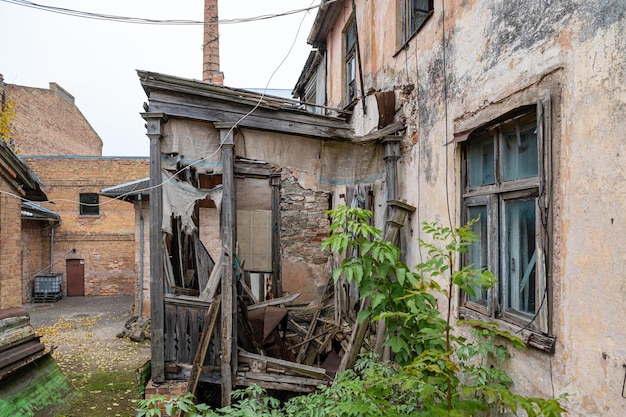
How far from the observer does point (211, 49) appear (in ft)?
55.0

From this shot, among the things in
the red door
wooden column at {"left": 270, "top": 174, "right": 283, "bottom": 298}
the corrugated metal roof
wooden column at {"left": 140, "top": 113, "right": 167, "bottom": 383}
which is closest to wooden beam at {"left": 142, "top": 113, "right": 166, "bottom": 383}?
wooden column at {"left": 140, "top": 113, "right": 167, "bottom": 383}

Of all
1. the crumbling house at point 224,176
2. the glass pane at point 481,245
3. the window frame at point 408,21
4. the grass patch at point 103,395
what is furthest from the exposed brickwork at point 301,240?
the glass pane at point 481,245

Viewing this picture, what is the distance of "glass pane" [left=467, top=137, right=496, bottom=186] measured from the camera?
3163mm

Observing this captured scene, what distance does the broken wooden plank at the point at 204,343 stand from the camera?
433 centimetres

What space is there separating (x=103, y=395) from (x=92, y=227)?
12822mm

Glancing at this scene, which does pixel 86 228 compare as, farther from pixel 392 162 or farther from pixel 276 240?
pixel 392 162

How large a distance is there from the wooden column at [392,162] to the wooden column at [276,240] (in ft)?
15.2

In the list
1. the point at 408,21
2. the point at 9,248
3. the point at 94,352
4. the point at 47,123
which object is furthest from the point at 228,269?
the point at 47,123

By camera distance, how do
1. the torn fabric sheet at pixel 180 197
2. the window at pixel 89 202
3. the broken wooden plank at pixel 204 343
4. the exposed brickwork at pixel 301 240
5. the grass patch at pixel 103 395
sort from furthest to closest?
the window at pixel 89 202, the exposed brickwork at pixel 301 240, the grass patch at pixel 103 395, the torn fabric sheet at pixel 180 197, the broken wooden plank at pixel 204 343

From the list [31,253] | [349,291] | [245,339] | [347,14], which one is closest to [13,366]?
[245,339]

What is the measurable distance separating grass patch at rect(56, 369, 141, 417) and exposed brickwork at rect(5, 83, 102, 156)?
52.7ft

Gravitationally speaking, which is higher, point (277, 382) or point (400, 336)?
point (400, 336)

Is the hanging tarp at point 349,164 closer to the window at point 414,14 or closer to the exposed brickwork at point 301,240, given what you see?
the window at point 414,14

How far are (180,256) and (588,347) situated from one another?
5667 mm
